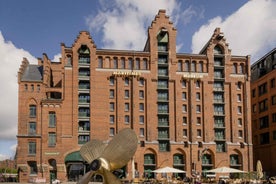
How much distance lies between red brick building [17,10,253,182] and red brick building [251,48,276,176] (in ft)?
18.5

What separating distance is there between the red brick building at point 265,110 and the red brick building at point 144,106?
5.63 meters

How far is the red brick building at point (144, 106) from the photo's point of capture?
248 feet

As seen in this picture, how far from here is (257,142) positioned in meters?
90.8

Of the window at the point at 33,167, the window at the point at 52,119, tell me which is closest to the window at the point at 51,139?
the window at the point at 52,119

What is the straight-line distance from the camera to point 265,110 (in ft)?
286

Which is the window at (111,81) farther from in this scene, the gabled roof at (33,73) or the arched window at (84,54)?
the gabled roof at (33,73)

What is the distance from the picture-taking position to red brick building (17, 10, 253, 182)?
248ft

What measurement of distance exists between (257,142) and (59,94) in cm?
4255

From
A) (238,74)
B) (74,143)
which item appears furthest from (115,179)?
(238,74)

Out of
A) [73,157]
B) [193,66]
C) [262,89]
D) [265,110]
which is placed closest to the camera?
[73,157]

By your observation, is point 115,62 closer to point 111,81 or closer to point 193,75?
point 111,81

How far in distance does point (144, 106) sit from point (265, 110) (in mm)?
26248

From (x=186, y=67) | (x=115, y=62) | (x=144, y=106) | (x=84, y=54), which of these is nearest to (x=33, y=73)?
(x=84, y=54)

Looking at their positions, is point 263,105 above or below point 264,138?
above
